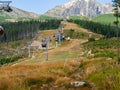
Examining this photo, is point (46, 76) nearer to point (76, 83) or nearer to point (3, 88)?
point (76, 83)

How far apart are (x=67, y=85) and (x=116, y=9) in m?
52.0

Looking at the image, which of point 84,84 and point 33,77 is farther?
point 33,77

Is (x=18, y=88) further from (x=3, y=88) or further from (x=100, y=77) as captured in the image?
(x=100, y=77)

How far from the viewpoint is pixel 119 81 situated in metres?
12.5

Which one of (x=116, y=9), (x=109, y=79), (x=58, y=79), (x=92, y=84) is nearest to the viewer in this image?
(x=109, y=79)

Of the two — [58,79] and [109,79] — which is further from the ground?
[109,79]

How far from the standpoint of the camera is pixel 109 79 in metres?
13.9

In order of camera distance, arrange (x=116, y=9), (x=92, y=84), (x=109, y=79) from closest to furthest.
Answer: (x=109, y=79)
(x=92, y=84)
(x=116, y=9)

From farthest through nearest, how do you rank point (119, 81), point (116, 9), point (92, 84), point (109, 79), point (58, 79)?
point (116, 9), point (58, 79), point (92, 84), point (109, 79), point (119, 81)

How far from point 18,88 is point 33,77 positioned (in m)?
6.03

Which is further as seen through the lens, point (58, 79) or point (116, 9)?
point (116, 9)

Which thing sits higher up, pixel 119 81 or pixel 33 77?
pixel 119 81

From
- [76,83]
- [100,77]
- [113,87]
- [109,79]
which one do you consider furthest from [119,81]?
[76,83]

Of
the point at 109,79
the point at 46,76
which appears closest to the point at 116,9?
the point at 46,76
